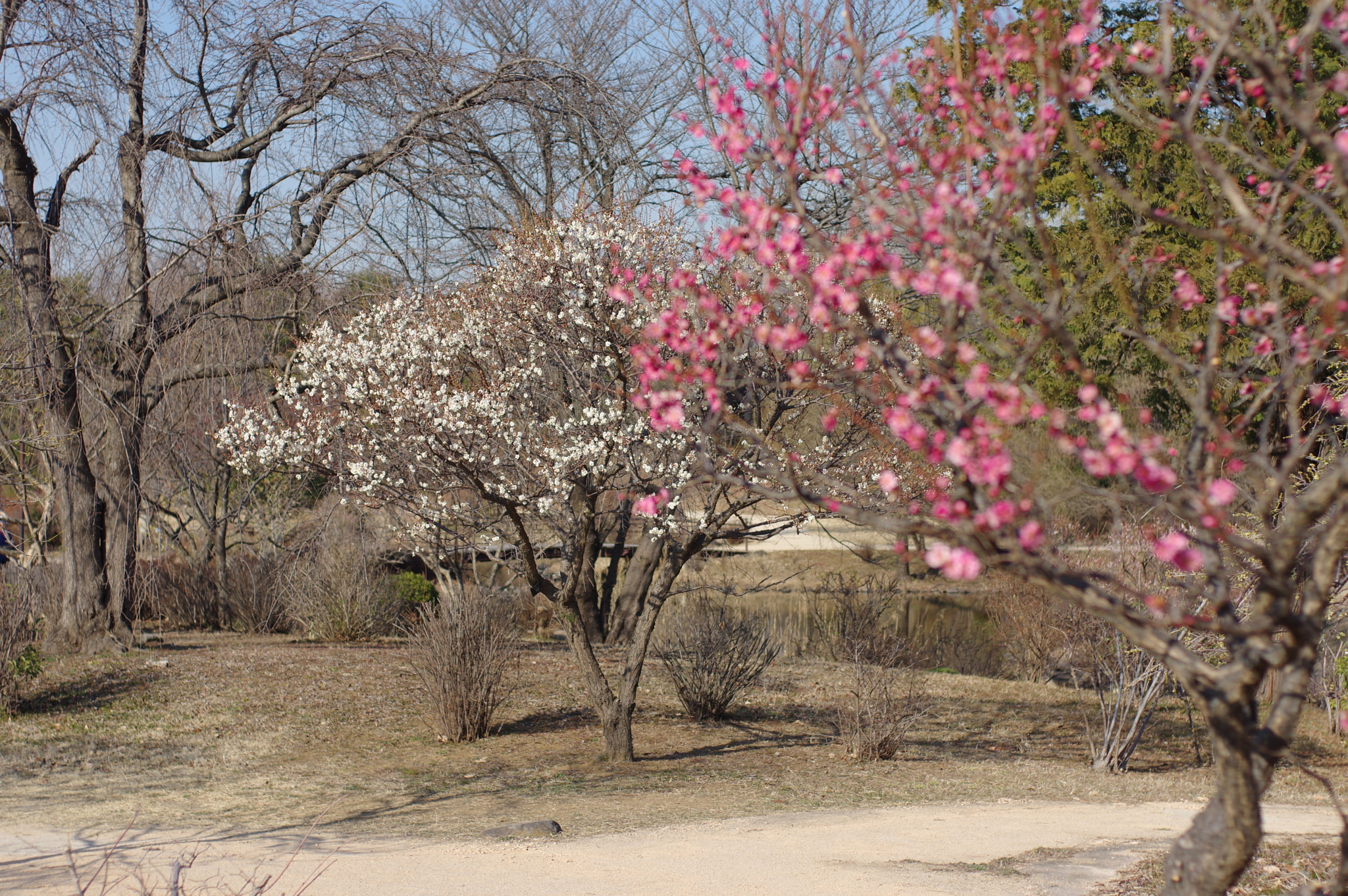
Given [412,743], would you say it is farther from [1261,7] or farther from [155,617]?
[1261,7]

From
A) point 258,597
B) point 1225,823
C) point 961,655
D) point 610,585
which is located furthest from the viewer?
point 961,655

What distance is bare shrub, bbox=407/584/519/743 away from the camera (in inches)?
344

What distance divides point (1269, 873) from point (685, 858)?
8.66 feet

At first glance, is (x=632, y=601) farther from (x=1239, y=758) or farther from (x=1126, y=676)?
(x=1239, y=758)

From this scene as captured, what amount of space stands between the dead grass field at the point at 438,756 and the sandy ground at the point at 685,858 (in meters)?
0.36

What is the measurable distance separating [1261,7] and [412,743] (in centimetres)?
787

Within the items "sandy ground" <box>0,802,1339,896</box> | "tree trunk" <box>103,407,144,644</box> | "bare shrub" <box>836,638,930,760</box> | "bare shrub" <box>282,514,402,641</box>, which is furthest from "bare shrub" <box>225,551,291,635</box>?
"sandy ground" <box>0,802,1339,896</box>

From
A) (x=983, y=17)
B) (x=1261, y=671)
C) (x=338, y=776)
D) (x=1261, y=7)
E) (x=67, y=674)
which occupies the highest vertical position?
(x=983, y=17)

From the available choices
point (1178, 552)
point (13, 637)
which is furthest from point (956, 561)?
point (13, 637)

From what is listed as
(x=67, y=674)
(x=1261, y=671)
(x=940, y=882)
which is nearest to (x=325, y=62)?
(x=67, y=674)

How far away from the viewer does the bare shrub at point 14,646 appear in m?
8.81

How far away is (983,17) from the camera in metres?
3.43

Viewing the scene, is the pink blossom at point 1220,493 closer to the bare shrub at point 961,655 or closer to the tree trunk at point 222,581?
the bare shrub at point 961,655

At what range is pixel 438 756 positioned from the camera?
840 centimetres
